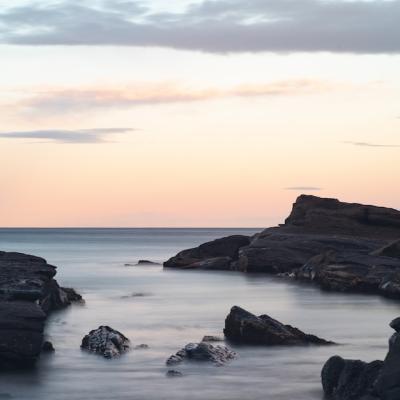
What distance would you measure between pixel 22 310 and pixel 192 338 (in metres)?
9.80

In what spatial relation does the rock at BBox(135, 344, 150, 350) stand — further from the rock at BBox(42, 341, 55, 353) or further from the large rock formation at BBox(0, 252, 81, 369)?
the large rock formation at BBox(0, 252, 81, 369)

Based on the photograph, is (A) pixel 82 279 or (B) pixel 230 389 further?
(A) pixel 82 279

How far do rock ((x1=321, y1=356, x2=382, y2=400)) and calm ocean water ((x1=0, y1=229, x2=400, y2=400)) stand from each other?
624 mm

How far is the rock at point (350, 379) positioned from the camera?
24.5 meters

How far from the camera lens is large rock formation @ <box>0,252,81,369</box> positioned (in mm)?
31469

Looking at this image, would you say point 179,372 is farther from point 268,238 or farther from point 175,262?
point 175,262

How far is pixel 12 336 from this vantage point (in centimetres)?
3148

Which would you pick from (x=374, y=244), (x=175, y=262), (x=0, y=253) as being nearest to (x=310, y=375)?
(x=0, y=253)

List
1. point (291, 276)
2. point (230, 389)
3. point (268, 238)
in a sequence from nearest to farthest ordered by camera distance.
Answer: point (230, 389), point (291, 276), point (268, 238)

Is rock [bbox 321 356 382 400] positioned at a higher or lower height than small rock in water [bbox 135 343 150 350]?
higher

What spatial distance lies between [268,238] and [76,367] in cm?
6363

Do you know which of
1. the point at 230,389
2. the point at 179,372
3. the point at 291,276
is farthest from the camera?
the point at 291,276

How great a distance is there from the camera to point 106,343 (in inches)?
1410

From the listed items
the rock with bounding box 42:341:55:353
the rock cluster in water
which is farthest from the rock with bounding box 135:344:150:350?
the rock cluster in water
